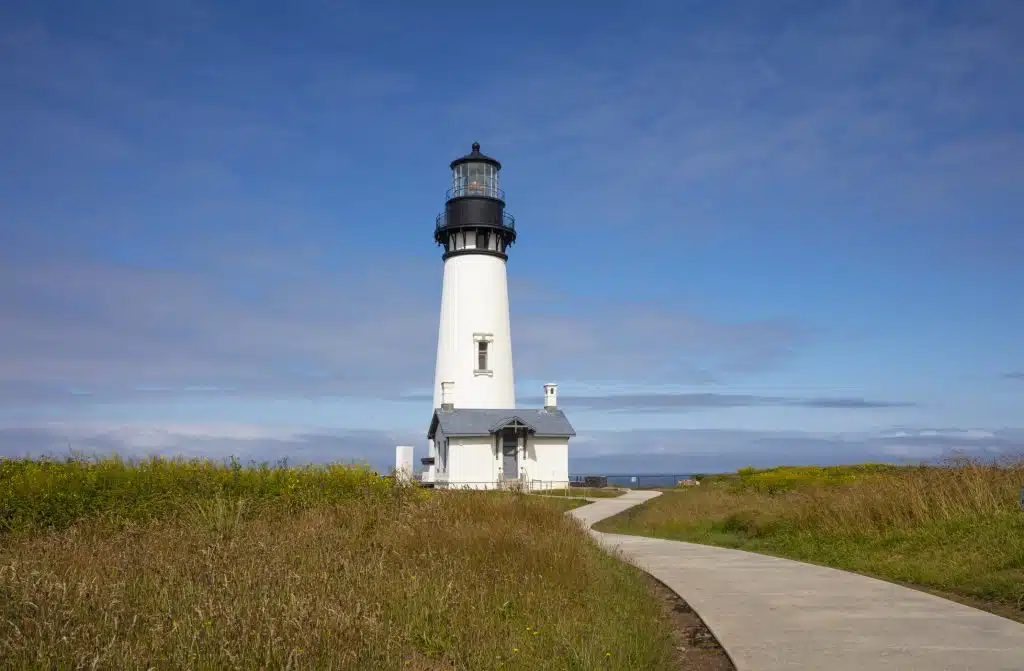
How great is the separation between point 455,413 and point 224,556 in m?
30.5

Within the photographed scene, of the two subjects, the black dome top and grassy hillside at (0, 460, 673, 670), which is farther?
the black dome top

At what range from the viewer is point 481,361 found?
40344 mm

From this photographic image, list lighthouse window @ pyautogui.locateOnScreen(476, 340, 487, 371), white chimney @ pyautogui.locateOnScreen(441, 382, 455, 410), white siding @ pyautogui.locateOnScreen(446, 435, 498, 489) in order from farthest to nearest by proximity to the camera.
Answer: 1. lighthouse window @ pyautogui.locateOnScreen(476, 340, 487, 371)
2. white chimney @ pyautogui.locateOnScreen(441, 382, 455, 410)
3. white siding @ pyautogui.locateOnScreen(446, 435, 498, 489)

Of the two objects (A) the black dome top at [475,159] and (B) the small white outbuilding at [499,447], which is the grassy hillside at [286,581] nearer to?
(B) the small white outbuilding at [499,447]

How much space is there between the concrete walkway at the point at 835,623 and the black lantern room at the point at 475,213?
Answer: 29.6 metres

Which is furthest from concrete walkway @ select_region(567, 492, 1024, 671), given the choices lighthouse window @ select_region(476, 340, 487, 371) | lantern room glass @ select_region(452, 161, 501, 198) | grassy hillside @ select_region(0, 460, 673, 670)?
lantern room glass @ select_region(452, 161, 501, 198)

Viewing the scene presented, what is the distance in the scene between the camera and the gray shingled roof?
38094 mm

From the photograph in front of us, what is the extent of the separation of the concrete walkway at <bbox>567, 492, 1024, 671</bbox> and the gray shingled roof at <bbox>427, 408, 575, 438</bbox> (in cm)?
2578

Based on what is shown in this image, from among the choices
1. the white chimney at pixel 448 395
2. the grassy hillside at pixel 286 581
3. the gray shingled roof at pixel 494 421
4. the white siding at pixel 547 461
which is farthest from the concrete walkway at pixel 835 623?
the white chimney at pixel 448 395

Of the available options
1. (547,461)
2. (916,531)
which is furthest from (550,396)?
(916,531)

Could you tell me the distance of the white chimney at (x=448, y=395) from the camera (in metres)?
39.5

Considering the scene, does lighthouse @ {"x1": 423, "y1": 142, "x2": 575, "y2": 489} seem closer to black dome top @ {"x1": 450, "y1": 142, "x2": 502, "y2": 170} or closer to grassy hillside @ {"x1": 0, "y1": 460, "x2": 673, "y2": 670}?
black dome top @ {"x1": 450, "y1": 142, "x2": 502, "y2": 170}

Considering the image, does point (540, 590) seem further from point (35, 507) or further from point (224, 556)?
point (35, 507)

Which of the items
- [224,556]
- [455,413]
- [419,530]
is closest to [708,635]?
[419,530]
